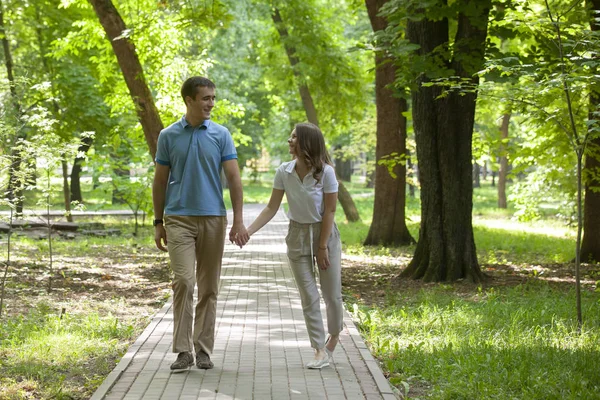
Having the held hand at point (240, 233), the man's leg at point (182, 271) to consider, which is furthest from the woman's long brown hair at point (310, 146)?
the man's leg at point (182, 271)

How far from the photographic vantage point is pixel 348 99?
25172 mm

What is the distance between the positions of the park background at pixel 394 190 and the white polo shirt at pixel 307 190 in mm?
1426

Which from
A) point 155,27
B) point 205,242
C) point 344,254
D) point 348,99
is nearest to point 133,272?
point 344,254

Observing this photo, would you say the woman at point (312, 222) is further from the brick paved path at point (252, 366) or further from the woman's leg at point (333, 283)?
the brick paved path at point (252, 366)

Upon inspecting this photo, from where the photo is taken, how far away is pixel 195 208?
6594mm

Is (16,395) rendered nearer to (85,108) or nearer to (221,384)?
(221,384)

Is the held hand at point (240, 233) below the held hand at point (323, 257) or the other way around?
the other way around

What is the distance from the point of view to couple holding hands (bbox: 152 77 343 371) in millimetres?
6598

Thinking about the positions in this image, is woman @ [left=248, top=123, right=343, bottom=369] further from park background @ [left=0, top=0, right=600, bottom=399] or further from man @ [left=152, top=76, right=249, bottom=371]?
park background @ [left=0, top=0, right=600, bottom=399]

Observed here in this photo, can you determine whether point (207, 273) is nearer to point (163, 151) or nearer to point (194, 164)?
point (194, 164)

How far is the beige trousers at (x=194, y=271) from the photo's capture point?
6.55 m

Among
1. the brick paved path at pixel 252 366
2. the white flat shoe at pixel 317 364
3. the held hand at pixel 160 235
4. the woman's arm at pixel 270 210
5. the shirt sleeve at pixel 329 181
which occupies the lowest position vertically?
the brick paved path at pixel 252 366

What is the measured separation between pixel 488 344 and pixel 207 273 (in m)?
2.60

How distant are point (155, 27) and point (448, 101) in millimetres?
7816
